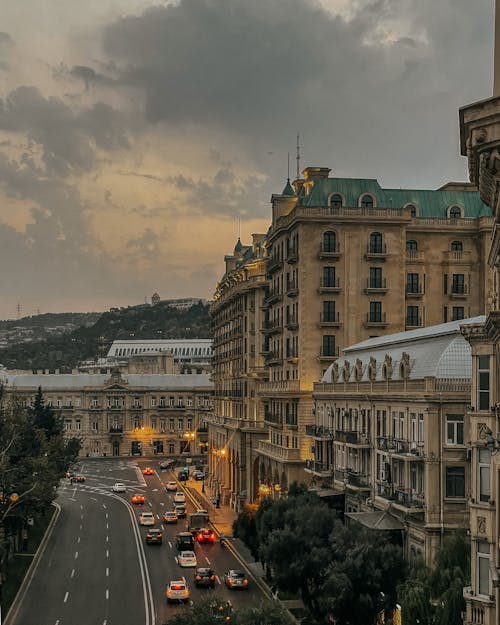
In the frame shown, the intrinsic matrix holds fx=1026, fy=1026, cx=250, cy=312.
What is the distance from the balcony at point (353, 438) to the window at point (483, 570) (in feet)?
92.3

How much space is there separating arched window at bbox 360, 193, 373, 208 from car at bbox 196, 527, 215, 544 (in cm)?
3176

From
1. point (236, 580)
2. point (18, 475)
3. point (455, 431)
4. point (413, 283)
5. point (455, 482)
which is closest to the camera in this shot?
point (455, 482)

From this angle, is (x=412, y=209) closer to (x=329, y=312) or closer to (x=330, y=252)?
(x=330, y=252)

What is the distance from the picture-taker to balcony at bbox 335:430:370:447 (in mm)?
62531

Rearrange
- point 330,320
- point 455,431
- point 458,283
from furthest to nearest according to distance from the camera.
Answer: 1. point 458,283
2. point 330,320
3. point 455,431

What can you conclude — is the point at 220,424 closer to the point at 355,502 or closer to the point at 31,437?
the point at 31,437

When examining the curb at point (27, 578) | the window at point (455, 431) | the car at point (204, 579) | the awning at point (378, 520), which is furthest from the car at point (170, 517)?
the window at point (455, 431)

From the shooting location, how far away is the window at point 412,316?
90.8 m

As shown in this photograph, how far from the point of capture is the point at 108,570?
74562mm

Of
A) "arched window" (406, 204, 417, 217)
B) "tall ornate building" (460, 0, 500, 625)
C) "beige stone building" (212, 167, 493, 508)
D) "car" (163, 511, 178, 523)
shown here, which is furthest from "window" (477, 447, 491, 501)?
"car" (163, 511, 178, 523)

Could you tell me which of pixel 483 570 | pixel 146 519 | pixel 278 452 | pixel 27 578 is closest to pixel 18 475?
pixel 27 578

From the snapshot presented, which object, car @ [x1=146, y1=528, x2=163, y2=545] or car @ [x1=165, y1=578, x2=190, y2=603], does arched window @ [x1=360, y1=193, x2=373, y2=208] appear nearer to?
car @ [x1=146, y1=528, x2=163, y2=545]

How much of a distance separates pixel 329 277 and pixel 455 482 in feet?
128

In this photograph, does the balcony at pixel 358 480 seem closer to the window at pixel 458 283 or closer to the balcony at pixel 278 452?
the balcony at pixel 278 452
